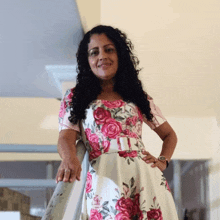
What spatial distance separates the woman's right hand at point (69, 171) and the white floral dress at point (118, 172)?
0.63 ft

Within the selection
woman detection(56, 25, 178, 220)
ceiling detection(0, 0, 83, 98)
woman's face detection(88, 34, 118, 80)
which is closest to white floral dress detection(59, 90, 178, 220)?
woman detection(56, 25, 178, 220)

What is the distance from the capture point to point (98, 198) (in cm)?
103

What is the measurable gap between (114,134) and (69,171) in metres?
0.32

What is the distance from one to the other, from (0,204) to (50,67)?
260 centimetres

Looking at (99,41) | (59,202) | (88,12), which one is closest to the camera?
(59,202)

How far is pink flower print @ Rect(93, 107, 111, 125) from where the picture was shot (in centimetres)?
112

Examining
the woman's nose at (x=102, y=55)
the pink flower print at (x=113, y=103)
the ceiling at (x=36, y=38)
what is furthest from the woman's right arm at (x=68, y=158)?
the ceiling at (x=36, y=38)

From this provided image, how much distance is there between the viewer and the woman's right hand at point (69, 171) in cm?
79

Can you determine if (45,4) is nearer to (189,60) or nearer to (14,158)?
(189,60)

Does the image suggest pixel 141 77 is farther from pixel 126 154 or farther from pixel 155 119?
pixel 126 154

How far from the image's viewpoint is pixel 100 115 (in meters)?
1.12

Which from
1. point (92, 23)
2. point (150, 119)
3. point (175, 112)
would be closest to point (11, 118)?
point (175, 112)

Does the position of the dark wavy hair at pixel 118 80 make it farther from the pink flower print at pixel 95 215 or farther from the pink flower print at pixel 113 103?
the pink flower print at pixel 95 215

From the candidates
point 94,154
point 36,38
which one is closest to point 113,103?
point 94,154
